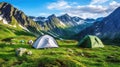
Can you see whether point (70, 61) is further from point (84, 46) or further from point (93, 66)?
point (84, 46)

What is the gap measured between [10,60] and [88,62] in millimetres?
12716

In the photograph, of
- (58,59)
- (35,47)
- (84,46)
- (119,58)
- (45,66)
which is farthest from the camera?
(84,46)

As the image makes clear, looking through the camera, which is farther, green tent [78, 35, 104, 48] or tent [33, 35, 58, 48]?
green tent [78, 35, 104, 48]

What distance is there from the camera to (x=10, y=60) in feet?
129

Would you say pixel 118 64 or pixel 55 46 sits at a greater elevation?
pixel 55 46

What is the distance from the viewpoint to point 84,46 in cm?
5956

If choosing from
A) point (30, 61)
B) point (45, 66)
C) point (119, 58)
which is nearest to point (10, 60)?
point (30, 61)

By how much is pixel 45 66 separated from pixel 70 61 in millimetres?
4214

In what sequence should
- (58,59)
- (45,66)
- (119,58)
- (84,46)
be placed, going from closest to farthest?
1. (45,66)
2. (58,59)
3. (119,58)
4. (84,46)

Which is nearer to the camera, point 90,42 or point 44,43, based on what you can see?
point 44,43

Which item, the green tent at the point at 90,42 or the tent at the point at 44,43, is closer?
the tent at the point at 44,43

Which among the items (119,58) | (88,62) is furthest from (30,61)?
(119,58)

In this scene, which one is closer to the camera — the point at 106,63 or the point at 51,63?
the point at 51,63

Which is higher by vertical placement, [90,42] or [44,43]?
[44,43]
